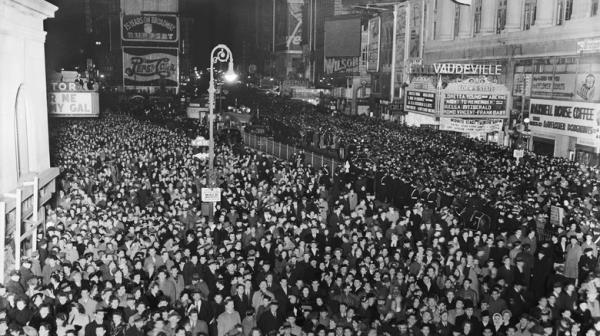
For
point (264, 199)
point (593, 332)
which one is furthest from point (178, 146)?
point (593, 332)

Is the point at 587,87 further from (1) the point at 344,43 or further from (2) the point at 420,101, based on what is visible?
(1) the point at 344,43

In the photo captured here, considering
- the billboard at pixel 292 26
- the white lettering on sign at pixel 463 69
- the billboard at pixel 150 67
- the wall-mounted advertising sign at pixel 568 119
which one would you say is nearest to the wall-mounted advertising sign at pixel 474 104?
the white lettering on sign at pixel 463 69

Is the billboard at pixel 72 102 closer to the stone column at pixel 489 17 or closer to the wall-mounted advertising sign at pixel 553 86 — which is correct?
the wall-mounted advertising sign at pixel 553 86

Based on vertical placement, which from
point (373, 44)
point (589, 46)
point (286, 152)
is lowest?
point (286, 152)

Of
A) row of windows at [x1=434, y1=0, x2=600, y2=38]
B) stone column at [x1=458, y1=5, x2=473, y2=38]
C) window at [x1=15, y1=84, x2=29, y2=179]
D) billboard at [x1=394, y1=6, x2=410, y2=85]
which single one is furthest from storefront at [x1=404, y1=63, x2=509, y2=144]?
billboard at [x1=394, y1=6, x2=410, y2=85]

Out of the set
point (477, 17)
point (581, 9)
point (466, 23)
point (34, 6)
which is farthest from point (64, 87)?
point (466, 23)

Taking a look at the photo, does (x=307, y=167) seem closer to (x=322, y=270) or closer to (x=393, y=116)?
(x=322, y=270)

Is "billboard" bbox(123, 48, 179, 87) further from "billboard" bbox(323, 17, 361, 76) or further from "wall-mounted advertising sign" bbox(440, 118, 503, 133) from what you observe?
"wall-mounted advertising sign" bbox(440, 118, 503, 133)
